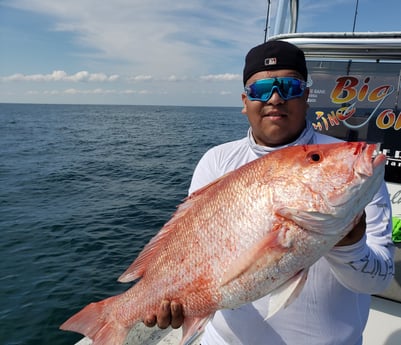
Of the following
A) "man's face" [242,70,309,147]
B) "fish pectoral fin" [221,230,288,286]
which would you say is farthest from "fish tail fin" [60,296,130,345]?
"man's face" [242,70,309,147]

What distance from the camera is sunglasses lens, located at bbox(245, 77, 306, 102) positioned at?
1.93 metres

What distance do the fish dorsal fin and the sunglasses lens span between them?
0.59 m

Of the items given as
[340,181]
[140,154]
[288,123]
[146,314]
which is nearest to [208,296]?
[146,314]

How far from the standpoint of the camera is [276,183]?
149 cm

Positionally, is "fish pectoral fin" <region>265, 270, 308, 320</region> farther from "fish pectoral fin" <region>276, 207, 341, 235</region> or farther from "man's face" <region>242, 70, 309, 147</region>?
"man's face" <region>242, 70, 309, 147</region>

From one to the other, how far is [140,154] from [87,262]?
16208 mm

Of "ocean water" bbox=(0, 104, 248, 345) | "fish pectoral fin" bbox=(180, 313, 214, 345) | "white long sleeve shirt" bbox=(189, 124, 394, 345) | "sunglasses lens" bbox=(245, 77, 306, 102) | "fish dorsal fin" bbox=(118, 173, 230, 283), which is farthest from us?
"ocean water" bbox=(0, 104, 248, 345)

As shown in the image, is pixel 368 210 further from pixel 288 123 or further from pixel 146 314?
pixel 146 314

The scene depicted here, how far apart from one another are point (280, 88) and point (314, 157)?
61 centimetres

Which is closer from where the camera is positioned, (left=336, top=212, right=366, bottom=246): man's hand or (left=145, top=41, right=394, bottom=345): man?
(left=336, top=212, right=366, bottom=246): man's hand

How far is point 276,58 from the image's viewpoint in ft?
6.47

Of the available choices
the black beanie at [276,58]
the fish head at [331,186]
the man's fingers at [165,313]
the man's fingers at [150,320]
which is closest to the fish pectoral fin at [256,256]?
the fish head at [331,186]

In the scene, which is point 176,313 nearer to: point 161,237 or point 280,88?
point 161,237

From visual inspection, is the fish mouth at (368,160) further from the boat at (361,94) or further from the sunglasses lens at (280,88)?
the boat at (361,94)
